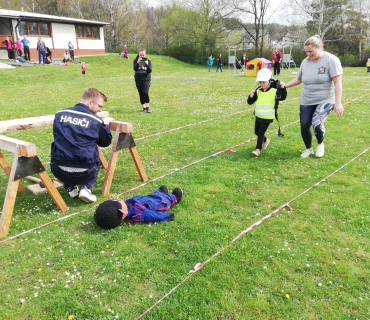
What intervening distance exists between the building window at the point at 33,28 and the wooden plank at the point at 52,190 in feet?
105

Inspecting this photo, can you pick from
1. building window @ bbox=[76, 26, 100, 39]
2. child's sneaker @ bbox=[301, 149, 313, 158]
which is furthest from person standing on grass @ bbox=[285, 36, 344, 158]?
building window @ bbox=[76, 26, 100, 39]

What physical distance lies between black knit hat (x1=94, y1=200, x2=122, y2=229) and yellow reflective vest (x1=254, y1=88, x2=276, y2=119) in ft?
11.2

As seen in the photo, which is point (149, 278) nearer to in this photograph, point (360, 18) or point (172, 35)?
point (360, 18)

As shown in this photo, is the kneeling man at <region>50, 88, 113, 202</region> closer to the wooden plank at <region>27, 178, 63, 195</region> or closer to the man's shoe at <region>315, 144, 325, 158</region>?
the wooden plank at <region>27, 178, 63, 195</region>

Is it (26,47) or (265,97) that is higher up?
(26,47)

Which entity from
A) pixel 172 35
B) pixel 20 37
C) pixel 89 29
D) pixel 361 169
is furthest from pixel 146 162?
Result: pixel 172 35

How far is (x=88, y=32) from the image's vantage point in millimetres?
36188

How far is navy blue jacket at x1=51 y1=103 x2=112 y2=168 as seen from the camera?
395 centimetres

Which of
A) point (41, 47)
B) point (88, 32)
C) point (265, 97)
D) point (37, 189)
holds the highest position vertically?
point (88, 32)

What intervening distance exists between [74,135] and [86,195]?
87cm

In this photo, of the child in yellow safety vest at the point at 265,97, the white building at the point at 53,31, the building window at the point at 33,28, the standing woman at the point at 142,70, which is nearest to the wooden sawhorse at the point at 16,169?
the child in yellow safety vest at the point at 265,97

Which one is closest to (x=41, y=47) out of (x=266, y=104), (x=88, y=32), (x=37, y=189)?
(x=88, y=32)

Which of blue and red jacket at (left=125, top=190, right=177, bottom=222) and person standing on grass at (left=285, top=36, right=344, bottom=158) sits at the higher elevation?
person standing on grass at (left=285, top=36, right=344, bottom=158)

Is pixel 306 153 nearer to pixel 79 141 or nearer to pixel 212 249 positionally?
pixel 212 249
